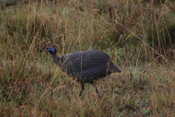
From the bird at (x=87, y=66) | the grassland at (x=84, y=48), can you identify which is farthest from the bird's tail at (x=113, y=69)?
the grassland at (x=84, y=48)

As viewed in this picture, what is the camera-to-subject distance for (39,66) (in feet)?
16.8

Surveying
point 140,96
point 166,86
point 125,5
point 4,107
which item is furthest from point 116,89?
point 125,5

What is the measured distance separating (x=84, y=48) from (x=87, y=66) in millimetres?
1356

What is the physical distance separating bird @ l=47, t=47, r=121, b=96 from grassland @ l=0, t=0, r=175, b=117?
16 centimetres

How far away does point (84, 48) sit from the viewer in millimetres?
5883

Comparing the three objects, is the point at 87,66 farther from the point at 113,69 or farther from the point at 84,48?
the point at 84,48

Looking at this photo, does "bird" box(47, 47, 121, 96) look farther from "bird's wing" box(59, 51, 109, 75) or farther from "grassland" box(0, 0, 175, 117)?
"grassland" box(0, 0, 175, 117)

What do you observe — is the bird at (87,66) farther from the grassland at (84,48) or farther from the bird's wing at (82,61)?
the grassland at (84,48)

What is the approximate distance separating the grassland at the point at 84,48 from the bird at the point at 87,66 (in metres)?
0.16

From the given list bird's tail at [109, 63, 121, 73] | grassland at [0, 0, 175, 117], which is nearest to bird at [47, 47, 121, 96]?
bird's tail at [109, 63, 121, 73]

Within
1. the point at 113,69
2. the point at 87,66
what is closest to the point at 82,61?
the point at 87,66

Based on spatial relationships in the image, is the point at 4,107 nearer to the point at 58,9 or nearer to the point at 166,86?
the point at 166,86

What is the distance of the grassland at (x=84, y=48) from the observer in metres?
4.12

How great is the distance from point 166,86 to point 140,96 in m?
0.40
